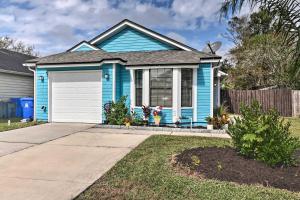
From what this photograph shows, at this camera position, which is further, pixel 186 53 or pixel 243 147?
pixel 186 53

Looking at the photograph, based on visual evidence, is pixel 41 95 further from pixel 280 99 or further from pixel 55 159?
pixel 280 99

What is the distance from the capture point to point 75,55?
13.0 meters

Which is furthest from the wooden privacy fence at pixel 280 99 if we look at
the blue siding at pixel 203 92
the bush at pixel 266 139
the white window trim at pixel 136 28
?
the bush at pixel 266 139

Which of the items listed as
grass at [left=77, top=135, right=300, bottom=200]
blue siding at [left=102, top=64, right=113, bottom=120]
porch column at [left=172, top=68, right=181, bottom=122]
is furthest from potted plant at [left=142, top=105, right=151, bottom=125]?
grass at [left=77, top=135, right=300, bottom=200]

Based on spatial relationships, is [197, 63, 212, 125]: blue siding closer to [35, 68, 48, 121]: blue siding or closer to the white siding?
[35, 68, 48, 121]: blue siding

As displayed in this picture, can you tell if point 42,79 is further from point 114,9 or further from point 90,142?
→ point 90,142

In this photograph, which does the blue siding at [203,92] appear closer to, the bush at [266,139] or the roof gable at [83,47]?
the roof gable at [83,47]

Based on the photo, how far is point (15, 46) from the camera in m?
40.8

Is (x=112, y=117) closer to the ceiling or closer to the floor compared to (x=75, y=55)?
closer to the floor

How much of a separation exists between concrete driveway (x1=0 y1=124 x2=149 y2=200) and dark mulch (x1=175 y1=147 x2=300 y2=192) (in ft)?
5.76

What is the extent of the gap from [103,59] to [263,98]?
12358mm

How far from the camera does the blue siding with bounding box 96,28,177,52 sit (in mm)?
13547

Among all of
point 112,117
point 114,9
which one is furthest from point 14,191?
point 114,9

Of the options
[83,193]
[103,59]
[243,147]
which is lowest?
[83,193]
